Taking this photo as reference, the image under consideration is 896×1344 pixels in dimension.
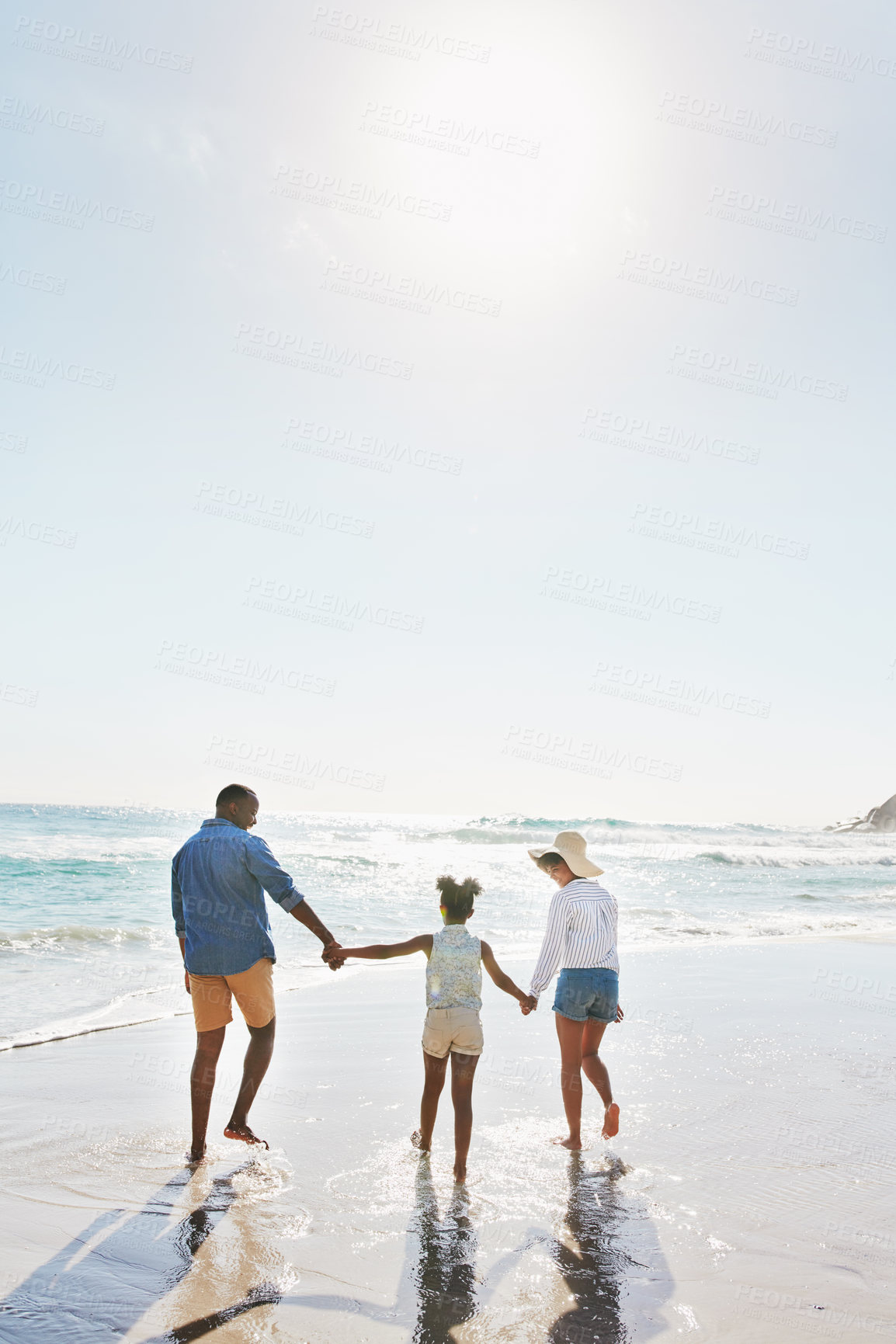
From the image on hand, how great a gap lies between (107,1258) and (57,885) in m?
18.1

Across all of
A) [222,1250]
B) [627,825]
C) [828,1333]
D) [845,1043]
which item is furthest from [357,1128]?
[627,825]

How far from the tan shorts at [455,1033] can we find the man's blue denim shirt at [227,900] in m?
0.98

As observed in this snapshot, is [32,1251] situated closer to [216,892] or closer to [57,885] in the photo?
[216,892]

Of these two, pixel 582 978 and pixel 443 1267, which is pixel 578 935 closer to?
pixel 582 978

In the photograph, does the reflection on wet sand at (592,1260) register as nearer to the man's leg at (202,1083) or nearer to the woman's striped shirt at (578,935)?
the woman's striped shirt at (578,935)

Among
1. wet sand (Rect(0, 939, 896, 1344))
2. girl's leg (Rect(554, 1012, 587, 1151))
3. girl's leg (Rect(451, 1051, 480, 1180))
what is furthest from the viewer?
girl's leg (Rect(554, 1012, 587, 1151))

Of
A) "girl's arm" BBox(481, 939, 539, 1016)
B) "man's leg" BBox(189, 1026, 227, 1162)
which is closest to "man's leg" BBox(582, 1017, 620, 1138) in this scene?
"girl's arm" BBox(481, 939, 539, 1016)

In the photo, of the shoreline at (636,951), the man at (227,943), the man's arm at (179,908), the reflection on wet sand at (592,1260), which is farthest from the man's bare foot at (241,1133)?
the shoreline at (636,951)

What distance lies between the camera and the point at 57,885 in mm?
19766

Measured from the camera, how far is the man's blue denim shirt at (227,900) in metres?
4.78

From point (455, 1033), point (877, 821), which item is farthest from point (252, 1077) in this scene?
point (877, 821)

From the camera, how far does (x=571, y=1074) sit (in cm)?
511

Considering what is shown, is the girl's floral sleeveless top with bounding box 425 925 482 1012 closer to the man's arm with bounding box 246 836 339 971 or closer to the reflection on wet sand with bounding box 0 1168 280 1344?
the man's arm with bounding box 246 836 339 971

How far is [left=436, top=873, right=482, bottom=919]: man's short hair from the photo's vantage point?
4.92 m
